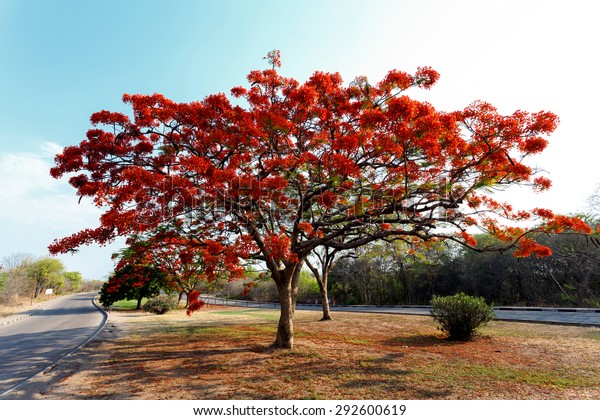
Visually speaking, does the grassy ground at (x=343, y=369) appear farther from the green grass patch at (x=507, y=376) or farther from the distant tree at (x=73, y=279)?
the distant tree at (x=73, y=279)

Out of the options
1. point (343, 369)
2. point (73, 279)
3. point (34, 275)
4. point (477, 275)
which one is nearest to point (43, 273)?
point (34, 275)

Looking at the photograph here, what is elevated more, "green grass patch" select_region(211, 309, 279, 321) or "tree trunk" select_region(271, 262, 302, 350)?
"tree trunk" select_region(271, 262, 302, 350)

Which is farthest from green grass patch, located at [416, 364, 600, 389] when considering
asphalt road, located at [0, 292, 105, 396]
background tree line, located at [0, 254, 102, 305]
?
background tree line, located at [0, 254, 102, 305]

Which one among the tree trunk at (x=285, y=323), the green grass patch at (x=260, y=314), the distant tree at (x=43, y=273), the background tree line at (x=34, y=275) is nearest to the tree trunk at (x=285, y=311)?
the tree trunk at (x=285, y=323)

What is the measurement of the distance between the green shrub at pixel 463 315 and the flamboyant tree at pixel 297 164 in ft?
7.44

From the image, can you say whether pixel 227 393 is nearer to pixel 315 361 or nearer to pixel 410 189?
pixel 315 361

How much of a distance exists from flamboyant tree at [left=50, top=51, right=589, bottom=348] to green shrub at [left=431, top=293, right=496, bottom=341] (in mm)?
2267

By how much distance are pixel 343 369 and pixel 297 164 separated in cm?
541

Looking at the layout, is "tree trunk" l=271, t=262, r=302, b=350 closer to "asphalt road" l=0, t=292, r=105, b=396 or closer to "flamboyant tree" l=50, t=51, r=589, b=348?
"flamboyant tree" l=50, t=51, r=589, b=348

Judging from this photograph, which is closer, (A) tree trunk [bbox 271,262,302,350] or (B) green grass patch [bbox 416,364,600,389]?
(B) green grass patch [bbox 416,364,600,389]

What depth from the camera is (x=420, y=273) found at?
30.8 meters

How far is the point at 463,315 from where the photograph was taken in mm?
10641

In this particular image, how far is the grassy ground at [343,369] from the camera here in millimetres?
5801

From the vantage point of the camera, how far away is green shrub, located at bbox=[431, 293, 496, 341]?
10617 millimetres
